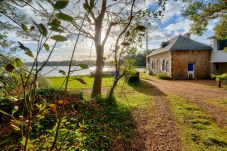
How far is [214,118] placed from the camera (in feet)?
→ 28.5

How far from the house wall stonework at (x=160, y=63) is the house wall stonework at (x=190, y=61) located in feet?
3.00

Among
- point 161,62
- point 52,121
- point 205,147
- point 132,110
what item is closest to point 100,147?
point 52,121

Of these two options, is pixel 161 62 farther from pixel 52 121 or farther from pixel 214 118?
pixel 52 121

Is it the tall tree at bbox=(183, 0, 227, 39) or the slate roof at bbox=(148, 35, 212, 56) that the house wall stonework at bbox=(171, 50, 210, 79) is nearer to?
the slate roof at bbox=(148, 35, 212, 56)

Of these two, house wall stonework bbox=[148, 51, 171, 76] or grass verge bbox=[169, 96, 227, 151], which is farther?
house wall stonework bbox=[148, 51, 171, 76]

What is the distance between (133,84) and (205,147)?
48.1 feet

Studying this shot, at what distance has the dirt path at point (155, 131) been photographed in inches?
237

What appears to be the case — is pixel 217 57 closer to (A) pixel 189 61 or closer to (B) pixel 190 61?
(B) pixel 190 61

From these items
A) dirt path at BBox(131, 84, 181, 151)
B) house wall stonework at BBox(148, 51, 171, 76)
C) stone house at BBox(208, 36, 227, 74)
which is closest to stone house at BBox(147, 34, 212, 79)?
house wall stonework at BBox(148, 51, 171, 76)

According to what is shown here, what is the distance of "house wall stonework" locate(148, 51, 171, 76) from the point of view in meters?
28.0

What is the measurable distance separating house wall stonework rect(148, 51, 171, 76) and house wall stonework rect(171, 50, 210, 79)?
36.0 inches

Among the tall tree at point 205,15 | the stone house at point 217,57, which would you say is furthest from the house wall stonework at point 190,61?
the tall tree at point 205,15

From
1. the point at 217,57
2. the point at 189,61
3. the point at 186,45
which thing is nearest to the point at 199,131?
the point at 217,57

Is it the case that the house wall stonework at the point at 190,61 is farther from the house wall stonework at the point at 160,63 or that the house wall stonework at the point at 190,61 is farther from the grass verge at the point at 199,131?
the grass verge at the point at 199,131
